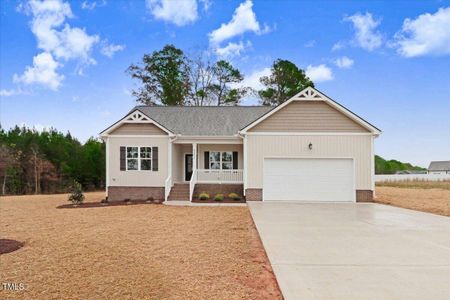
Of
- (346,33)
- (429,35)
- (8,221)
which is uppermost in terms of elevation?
(346,33)

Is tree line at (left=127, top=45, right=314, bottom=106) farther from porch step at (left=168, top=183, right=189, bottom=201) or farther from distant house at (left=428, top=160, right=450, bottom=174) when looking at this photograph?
distant house at (left=428, top=160, right=450, bottom=174)

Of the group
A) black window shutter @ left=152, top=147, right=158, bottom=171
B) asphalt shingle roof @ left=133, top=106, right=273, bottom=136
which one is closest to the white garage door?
asphalt shingle roof @ left=133, top=106, right=273, bottom=136

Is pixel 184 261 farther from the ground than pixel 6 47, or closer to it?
closer to it

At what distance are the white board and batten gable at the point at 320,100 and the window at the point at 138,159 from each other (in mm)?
5434

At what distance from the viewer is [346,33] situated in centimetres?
2094

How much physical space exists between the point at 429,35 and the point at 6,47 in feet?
84.6

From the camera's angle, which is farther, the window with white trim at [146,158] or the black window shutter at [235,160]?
the black window shutter at [235,160]

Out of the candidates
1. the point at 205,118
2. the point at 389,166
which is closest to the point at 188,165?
the point at 205,118

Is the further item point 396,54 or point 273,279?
point 396,54

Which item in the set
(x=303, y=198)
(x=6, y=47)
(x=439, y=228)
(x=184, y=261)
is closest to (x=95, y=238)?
(x=184, y=261)

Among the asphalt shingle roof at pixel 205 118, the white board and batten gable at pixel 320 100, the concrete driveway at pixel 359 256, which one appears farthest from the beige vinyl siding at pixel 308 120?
the concrete driveway at pixel 359 256

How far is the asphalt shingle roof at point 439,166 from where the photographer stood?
68025mm

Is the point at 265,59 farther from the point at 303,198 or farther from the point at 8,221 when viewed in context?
the point at 8,221

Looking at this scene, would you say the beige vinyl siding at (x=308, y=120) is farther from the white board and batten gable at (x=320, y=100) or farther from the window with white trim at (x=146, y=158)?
the window with white trim at (x=146, y=158)
